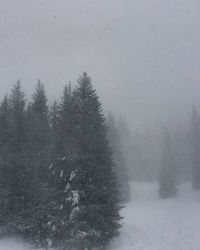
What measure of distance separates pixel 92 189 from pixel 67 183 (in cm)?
183

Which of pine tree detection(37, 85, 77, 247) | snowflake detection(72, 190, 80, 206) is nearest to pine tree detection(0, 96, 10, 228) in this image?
pine tree detection(37, 85, 77, 247)

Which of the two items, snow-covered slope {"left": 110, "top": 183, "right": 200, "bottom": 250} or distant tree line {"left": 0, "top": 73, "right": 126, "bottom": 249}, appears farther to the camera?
snow-covered slope {"left": 110, "top": 183, "right": 200, "bottom": 250}

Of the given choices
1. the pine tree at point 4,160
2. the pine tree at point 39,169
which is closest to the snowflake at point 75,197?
the pine tree at point 39,169

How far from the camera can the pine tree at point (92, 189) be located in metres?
24.1

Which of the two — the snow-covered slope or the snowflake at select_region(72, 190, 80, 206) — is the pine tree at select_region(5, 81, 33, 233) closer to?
the snowflake at select_region(72, 190, 80, 206)

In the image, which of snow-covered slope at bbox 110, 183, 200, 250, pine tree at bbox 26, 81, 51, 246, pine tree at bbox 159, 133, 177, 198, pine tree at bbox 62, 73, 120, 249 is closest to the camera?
pine tree at bbox 62, 73, 120, 249

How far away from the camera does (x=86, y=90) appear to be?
28266 mm

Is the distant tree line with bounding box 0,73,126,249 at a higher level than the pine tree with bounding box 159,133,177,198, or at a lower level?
lower

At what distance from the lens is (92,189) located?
25125 mm

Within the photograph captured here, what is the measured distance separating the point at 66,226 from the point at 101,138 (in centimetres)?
642

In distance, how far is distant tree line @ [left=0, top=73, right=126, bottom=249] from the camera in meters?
24.7

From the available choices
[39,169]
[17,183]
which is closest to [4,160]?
[17,183]

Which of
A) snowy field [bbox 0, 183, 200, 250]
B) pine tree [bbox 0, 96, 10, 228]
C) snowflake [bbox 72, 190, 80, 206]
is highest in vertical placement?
pine tree [bbox 0, 96, 10, 228]

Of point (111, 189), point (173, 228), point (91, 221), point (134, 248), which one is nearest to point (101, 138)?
point (111, 189)
